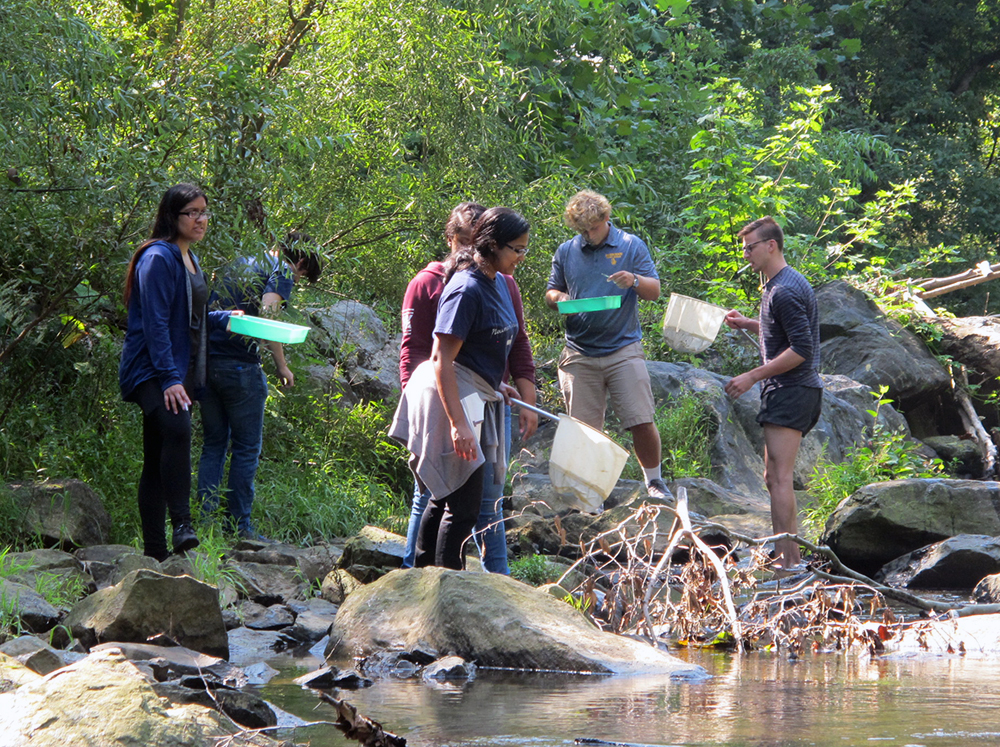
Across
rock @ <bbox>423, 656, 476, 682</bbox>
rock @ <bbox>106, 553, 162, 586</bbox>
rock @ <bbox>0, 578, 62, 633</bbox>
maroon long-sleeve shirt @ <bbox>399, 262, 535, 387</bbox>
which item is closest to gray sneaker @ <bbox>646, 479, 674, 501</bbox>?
maroon long-sleeve shirt @ <bbox>399, 262, 535, 387</bbox>

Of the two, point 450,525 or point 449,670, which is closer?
point 449,670

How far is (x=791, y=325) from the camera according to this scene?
6410 mm

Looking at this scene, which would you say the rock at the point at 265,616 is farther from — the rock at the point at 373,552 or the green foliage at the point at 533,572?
the green foliage at the point at 533,572

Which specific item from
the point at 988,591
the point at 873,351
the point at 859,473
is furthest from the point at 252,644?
the point at 873,351

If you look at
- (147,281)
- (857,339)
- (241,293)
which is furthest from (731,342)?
(147,281)

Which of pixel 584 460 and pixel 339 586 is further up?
pixel 584 460

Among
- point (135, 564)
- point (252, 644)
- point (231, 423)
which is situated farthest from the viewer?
point (231, 423)

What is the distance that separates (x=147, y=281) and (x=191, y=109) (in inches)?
50.9

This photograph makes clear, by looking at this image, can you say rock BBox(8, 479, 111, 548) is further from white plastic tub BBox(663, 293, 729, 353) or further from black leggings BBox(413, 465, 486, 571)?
white plastic tub BBox(663, 293, 729, 353)

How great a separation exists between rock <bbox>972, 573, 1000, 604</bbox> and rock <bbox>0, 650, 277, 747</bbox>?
4.47 metres

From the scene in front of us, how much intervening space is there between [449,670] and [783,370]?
3.09 metres

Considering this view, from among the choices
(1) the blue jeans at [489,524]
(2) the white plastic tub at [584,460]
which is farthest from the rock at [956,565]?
(1) the blue jeans at [489,524]

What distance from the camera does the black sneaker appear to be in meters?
5.20

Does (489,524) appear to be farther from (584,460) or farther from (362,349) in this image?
Result: (362,349)
